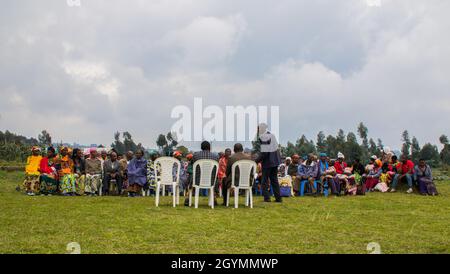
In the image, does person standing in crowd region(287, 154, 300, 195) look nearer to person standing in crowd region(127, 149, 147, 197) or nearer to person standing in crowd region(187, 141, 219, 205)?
person standing in crowd region(127, 149, 147, 197)

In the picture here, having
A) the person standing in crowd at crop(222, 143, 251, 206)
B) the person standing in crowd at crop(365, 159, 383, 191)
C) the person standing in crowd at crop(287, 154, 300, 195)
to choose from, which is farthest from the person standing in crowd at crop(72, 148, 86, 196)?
the person standing in crowd at crop(365, 159, 383, 191)

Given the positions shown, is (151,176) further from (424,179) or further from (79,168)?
(424,179)

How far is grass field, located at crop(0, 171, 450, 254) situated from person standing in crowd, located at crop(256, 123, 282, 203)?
2038 mm

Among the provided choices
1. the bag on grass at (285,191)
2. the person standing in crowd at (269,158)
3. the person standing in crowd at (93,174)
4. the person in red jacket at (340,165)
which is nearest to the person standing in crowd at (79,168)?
the person standing in crowd at (93,174)

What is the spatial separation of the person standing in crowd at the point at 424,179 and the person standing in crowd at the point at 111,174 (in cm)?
1083

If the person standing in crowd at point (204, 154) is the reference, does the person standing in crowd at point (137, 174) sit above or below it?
below

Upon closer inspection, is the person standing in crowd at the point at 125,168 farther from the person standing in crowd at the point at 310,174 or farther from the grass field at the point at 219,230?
the person standing in crowd at the point at 310,174

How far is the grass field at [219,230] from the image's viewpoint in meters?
5.59

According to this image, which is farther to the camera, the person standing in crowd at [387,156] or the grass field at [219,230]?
the person standing in crowd at [387,156]

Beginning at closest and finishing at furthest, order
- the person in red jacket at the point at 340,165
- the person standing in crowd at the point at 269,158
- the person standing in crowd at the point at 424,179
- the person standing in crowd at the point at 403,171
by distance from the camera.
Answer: the person standing in crowd at the point at 269,158, the person standing in crowd at the point at 424,179, the person in red jacket at the point at 340,165, the person standing in crowd at the point at 403,171

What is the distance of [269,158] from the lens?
1229 cm

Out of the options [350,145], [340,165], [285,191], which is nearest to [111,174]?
[285,191]

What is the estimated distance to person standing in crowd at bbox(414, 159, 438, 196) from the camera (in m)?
16.5
